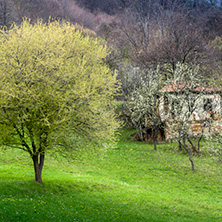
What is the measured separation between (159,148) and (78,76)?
19.5 m

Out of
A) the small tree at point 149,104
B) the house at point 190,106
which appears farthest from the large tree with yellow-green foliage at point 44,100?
the small tree at point 149,104

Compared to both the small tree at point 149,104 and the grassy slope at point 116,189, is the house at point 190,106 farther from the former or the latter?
the grassy slope at point 116,189

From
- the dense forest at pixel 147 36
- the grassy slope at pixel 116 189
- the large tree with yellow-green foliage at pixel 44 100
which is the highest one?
the dense forest at pixel 147 36

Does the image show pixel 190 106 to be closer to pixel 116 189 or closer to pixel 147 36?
pixel 116 189

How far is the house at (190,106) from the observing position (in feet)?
90.4

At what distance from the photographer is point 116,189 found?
19781 mm

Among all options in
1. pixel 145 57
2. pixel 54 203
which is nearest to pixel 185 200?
pixel 54 203

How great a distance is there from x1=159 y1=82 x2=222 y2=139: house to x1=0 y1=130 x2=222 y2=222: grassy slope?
14.6 feet

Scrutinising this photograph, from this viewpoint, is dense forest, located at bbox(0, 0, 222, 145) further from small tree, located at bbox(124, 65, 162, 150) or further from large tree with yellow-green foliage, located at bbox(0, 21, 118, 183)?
large tree with yellow-green foliage, located at bbox(0, 21, 118, 183)

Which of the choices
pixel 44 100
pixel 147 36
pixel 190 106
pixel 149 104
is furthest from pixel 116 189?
pixel 147 36

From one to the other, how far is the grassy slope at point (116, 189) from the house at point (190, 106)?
4.45 m

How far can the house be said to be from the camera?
2755 cm

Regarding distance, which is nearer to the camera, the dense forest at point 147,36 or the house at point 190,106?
the house at point 190,106

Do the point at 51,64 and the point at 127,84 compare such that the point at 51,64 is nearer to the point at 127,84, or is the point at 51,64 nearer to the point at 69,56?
the point at 69,56
